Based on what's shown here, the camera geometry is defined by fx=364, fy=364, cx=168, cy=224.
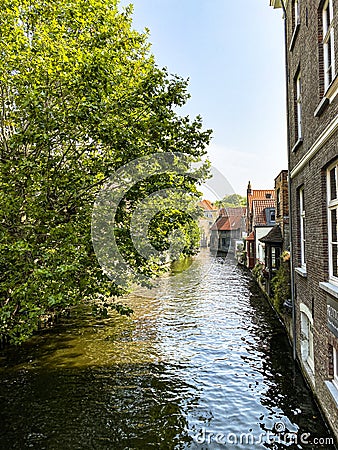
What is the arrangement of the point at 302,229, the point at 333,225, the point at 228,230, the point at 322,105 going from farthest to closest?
the point at 228,230 → the point at 302,229 → the point at 333,225 → the point at 322,105

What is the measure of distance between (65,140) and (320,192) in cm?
543

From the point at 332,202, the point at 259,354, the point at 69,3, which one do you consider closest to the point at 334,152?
the point at 332,202

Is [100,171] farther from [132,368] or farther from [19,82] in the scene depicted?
[132,368]

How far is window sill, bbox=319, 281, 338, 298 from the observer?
16.8 ft

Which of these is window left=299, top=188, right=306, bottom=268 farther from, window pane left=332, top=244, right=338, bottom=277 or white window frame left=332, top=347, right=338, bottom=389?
white window frame left=332, top=347, right=338, bottom=389

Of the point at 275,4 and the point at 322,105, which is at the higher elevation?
the point at 275,4

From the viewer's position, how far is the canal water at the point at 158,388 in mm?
5871

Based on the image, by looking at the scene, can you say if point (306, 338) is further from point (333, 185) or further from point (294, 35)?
point (294, 35)

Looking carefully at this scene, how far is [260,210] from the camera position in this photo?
97.2ft

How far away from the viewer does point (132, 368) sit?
880 centimetres

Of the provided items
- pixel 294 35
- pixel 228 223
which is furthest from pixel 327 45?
pixel 228 223

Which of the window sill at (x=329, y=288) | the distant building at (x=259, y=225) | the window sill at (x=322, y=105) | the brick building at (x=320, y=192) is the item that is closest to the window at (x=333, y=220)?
the brick building at (x=320, y=192)

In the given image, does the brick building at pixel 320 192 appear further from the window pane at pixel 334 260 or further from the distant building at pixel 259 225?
the distant building at pixel 259 225

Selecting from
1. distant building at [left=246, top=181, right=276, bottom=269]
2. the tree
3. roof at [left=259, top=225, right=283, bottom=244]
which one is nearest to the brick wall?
the tree
